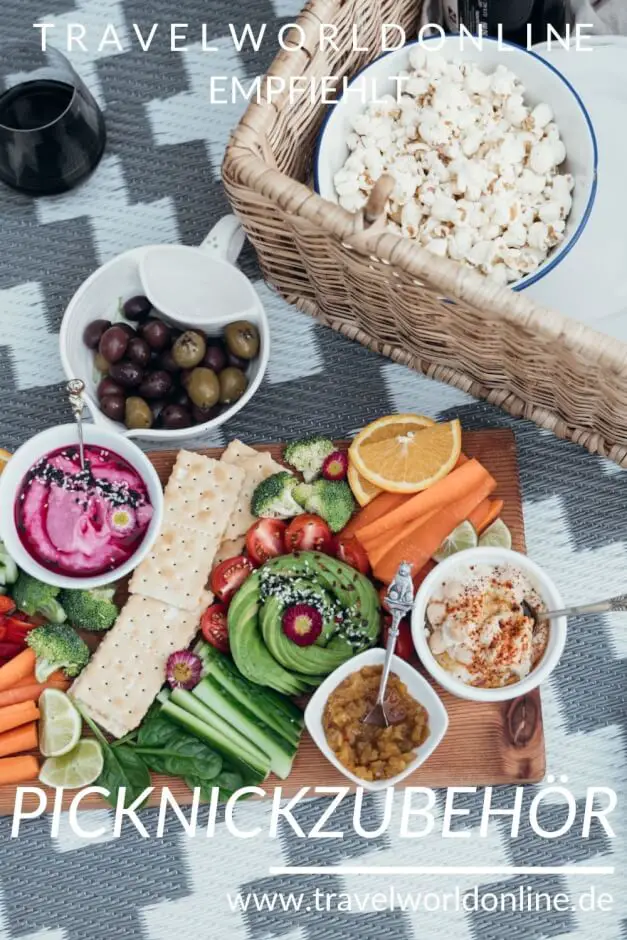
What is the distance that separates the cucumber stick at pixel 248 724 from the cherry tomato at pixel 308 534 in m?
0.24

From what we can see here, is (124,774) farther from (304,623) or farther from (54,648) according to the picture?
(304,623)

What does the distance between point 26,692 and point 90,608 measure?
0.52 feet

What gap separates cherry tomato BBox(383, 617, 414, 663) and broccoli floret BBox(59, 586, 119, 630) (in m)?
0.41

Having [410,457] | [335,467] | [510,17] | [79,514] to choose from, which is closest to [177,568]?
[79,514]

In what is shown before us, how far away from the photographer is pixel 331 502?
164 cm

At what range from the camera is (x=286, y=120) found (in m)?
1.50

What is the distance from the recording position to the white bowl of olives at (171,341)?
162 cm

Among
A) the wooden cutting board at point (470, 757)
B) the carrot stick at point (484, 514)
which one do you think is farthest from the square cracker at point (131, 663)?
the carrot stick at point (484, 514)

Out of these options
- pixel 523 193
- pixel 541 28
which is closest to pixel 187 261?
pixel 523 193

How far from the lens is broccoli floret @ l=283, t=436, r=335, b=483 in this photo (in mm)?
1673

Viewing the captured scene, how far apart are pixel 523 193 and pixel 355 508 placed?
1.74ft

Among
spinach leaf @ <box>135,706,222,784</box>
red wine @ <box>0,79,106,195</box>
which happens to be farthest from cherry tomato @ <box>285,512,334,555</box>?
red wine @ <box>0,79,106,195</box>

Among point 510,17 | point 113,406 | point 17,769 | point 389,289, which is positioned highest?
point 510,17

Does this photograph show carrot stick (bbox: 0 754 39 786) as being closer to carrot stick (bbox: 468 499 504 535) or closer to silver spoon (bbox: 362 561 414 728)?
silver spoon (bbox: 362 561 414 728)
